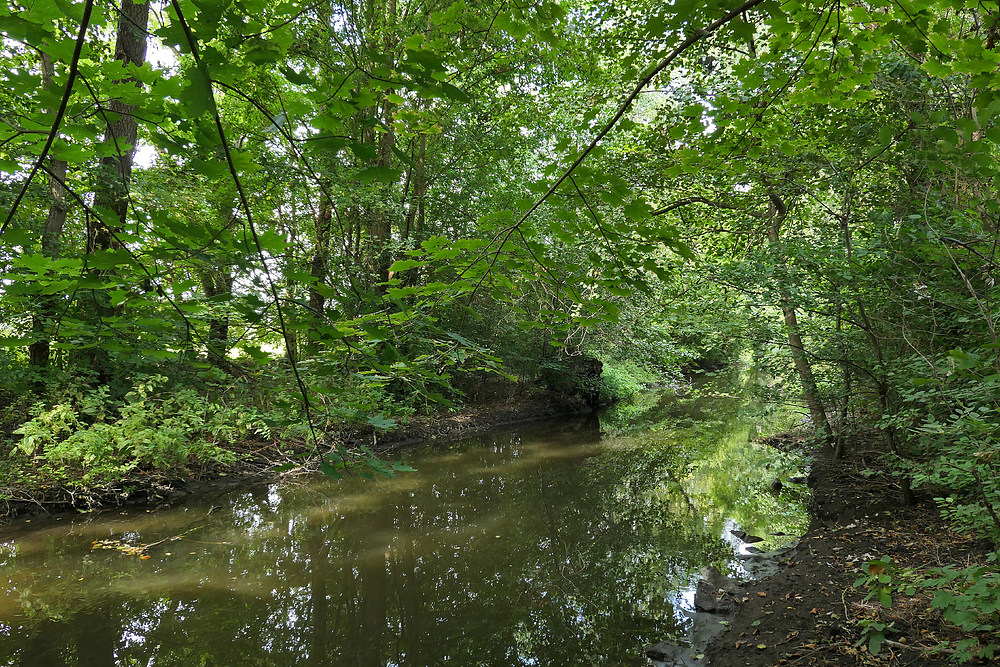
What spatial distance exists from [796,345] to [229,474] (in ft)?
25.6

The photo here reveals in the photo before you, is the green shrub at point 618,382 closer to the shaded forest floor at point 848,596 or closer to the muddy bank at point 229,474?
the muddy bank at point 229,474

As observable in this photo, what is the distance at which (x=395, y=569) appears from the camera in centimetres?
464

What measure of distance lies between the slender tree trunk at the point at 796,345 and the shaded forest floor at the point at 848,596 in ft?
2.83

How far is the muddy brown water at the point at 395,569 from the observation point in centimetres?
350

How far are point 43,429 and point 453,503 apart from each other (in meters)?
4.82

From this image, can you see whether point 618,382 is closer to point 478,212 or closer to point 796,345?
point 478,212

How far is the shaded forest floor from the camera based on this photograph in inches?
98.4

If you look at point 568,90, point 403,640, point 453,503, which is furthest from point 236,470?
point 568,90

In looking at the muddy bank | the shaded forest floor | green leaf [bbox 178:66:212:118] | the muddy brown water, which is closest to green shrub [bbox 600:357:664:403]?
the muddy bank

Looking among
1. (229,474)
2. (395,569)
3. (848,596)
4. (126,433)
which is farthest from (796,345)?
(126,433)

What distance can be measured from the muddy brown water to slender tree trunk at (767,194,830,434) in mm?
694

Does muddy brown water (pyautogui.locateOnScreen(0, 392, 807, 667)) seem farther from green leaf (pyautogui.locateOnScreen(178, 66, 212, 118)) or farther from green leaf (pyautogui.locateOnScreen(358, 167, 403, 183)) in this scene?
green leaf (pyautogui.locateOnScreen(178, 66, 212, 118))

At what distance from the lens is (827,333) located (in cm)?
458

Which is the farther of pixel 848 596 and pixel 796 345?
pixel 796 345
